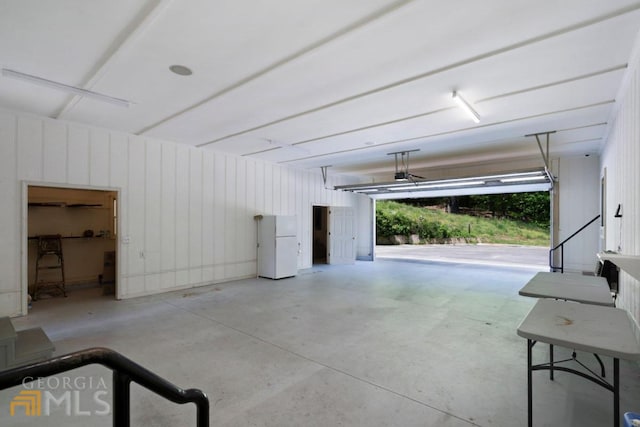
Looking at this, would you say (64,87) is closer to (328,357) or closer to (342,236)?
(328,357)

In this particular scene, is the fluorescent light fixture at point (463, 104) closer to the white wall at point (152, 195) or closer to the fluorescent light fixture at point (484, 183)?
the fluorescent light fixture at point (484, 183)

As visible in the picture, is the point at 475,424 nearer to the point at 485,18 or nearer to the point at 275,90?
the point at 485,18

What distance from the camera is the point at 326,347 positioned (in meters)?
3.57

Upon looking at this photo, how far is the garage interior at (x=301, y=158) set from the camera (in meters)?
2.46

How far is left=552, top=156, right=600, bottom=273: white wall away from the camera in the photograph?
7094mm

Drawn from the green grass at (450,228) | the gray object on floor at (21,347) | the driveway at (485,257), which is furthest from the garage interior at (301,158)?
the green grass at (450,228)

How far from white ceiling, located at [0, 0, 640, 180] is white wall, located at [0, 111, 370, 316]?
1.57ft

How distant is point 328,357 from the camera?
3.31 m

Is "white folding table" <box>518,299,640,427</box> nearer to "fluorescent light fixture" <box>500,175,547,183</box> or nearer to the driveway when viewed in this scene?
"fluorescent light fixture" <box>500,175,547,183</box>

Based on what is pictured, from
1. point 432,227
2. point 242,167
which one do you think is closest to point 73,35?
point 242,167

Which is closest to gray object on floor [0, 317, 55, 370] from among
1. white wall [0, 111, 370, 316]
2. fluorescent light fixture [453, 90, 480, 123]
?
white wall [0, 111, 370, 316]

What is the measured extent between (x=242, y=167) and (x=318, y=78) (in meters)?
4.61

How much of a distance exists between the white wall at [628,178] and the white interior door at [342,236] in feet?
22.4

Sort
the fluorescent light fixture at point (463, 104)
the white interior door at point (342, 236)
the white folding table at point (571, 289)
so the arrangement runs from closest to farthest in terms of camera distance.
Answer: the white folding table at point (571, 289), the fluorescent light fixture at point (463, 104), the white interior door at point (342, 236)
